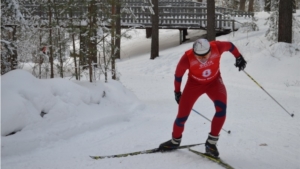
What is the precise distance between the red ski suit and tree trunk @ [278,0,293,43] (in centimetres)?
1089

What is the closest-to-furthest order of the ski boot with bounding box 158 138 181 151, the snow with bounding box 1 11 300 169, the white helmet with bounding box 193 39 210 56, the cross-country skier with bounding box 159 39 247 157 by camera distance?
the white helmet with bounding box 193 39 210 56, the cross-country skier with bounding box 159 39 247 157, the snow with bounding box 1 11 300 169, the ski boot with bounding box 158 138 181 151

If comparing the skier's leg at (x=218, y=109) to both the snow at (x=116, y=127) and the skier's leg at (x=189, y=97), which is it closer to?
the skier's leg at (x=189, y=97)

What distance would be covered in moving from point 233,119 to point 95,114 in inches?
133

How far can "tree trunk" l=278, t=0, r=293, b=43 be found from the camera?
15156 millimetres

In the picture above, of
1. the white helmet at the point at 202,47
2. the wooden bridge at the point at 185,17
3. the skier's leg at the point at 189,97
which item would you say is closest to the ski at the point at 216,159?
the skier's leg at the point at 189,97

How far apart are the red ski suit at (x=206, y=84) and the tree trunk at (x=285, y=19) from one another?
10.9 meters

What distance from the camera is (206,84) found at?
5.56 m

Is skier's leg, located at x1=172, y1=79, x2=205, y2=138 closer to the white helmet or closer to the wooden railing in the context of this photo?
the white helmet

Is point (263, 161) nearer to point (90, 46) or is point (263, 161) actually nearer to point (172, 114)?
point (172, 114)

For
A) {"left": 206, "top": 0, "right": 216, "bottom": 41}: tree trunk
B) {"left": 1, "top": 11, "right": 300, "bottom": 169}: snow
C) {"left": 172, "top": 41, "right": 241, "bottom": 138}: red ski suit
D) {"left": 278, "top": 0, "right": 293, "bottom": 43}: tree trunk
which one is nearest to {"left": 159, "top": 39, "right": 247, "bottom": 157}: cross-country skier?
{"left": 172, "top": 41, "right": 241, "bottom": 138}: red ski suit

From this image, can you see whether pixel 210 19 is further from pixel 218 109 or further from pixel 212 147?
pixel 212 147

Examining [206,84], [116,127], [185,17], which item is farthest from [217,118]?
[185,17]

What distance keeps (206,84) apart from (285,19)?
11.4m

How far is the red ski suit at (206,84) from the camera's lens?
538 centimetres
